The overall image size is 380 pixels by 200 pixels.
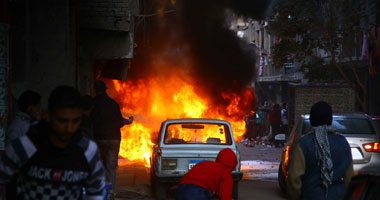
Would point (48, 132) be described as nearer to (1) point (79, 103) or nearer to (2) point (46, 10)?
(1) point (79, 103)

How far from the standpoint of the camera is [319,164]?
479cm

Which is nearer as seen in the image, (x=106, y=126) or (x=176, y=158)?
(x=106, y=126)

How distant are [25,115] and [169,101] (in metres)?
16.8

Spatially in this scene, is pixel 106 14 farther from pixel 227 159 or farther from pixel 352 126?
pixel 227 159

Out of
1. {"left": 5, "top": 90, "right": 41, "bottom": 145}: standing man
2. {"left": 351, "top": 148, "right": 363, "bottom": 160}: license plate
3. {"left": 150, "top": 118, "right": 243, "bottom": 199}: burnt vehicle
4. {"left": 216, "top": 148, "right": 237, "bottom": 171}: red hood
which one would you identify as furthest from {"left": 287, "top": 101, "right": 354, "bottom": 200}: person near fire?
{"left": 351, "top": 148, "right": 363, "bottom": 160}: license plate

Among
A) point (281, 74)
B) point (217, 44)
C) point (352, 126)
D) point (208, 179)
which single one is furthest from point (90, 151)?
point (281, 74)

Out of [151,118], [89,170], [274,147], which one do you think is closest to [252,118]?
[274,147]

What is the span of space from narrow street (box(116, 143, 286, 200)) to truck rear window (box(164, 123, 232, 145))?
3.33ft

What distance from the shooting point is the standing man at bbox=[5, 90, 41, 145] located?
587cm

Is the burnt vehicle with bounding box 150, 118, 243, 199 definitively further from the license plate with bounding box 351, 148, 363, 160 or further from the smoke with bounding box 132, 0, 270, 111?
the smoke with bounding box 132, 0, 270, 111

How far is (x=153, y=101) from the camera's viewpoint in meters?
22.4

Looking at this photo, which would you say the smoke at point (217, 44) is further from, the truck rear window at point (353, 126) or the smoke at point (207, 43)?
the truck rear window at point (353, 126)

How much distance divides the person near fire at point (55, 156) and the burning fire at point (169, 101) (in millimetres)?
Answer: 15570

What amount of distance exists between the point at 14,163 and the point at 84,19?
30.4 feet
